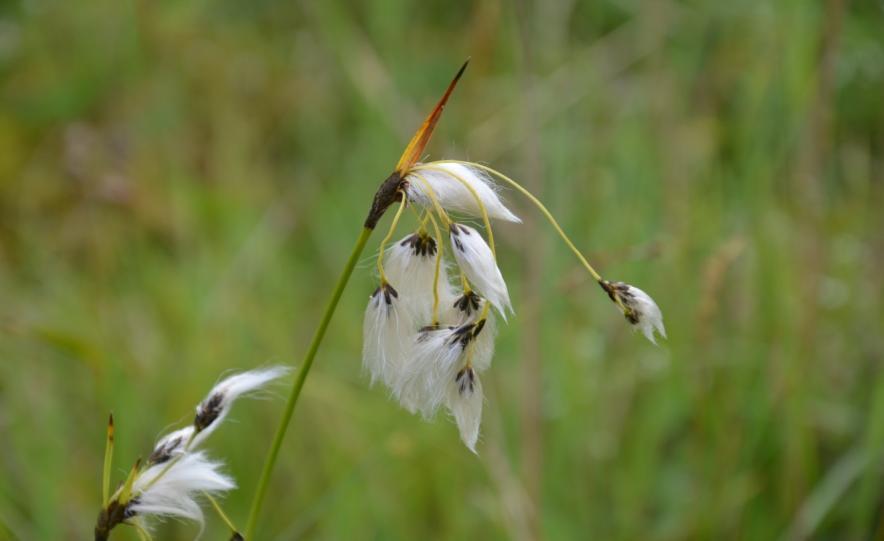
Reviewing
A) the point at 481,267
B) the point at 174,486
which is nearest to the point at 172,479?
the point at 174,486

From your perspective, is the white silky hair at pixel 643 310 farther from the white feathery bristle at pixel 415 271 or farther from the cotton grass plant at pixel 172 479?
the cotton grass plant at pixel 172 479

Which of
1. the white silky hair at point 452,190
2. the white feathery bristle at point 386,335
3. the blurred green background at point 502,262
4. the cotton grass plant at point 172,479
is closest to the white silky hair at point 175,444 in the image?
the cotton grass plant at point 172,479

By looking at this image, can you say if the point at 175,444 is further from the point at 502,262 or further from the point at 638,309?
the point at 502,262

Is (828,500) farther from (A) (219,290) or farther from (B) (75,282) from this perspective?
(B) (75,282)

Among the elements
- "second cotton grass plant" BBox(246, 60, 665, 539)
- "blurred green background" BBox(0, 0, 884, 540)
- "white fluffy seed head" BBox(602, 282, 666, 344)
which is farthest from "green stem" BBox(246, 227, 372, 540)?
"blurred green background" BBox(0, 0, 884, 540)

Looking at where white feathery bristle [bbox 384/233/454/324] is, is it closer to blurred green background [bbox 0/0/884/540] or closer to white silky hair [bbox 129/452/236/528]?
white silky hair [bbox 129/452/236/528]

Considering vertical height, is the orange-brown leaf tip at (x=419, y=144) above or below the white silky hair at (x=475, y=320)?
above
